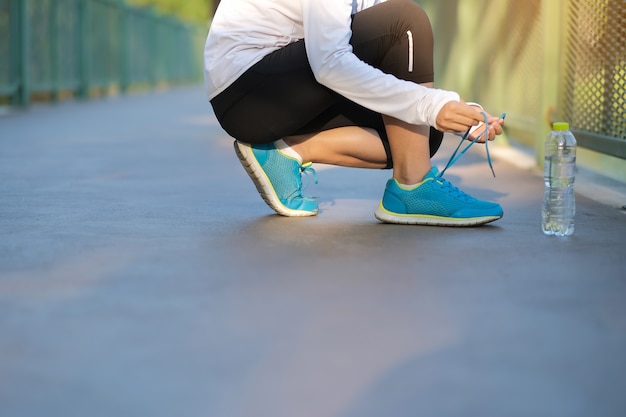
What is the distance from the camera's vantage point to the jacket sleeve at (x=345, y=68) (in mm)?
3252

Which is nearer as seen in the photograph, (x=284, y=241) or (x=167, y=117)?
(x=284, y=241)

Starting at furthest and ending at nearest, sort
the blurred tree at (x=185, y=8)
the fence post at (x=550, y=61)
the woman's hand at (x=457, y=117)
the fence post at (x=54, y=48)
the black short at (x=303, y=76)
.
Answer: the blurred tree at (x=185, y=8) → the fence post at (x=54, y=48) → the fence post at (x=550, y=61) → the black short at (x=303, y=76) → the woman's hand at (x=457, y=117)

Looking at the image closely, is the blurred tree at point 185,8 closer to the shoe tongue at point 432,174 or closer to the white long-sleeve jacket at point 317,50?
the white long-sleeve jacket at point 317,50

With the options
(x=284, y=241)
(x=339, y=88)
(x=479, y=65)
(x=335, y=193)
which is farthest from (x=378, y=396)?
(x=479, y=65)

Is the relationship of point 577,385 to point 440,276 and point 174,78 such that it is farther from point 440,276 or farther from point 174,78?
point 174,78

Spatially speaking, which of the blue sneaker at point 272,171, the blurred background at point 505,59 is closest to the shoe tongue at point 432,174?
the blue sneaker at point 272,171

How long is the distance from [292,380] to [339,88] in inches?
62.9

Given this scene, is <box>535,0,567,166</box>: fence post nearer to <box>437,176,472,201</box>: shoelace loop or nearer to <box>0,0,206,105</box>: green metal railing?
<box>437,176,472,201</box>: shoelace loop

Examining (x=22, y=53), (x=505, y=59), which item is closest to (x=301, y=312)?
(x=505, y=59)

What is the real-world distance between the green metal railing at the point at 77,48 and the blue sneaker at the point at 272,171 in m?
8.97

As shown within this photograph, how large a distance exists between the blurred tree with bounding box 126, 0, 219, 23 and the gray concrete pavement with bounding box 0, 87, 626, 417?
136ft

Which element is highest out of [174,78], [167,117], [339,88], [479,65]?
[339,88]

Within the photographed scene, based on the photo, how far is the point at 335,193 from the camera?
14.9 ft

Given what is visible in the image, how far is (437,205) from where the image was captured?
3479mm
